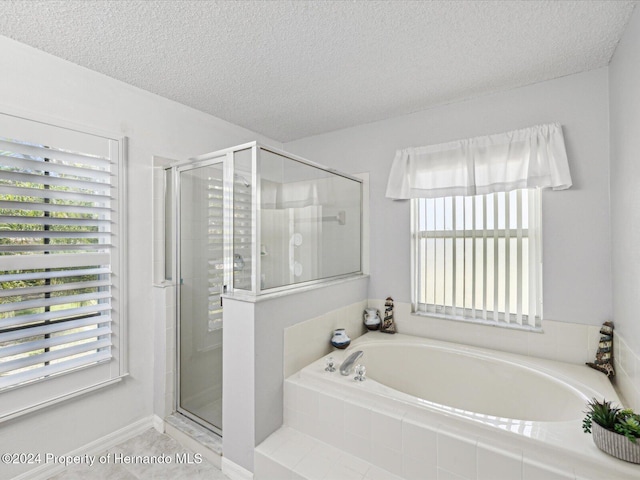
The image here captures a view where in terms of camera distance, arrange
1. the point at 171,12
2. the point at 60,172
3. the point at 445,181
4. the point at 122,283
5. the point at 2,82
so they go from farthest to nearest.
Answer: the point at 445,181 → the point at 122,283 → the point at 60,172 → the point at 2,82 → the point at 171,12

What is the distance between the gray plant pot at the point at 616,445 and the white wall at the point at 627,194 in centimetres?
47

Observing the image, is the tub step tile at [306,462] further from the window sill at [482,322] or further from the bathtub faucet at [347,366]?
the window sill at [482,322]

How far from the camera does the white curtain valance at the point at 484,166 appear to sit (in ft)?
6.84

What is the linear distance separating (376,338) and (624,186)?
1.84 m

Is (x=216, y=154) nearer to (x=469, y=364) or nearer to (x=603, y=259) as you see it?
(x=469, y=364)

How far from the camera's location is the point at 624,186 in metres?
1.67

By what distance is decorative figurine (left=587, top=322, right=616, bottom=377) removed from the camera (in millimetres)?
1880

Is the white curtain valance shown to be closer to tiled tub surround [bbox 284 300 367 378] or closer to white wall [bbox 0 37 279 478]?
tiled tub surround [bbox 284 300 367 378]

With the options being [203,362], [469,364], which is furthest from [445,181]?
[203,362]

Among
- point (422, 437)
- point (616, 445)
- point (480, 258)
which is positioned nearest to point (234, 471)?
point (422, 437)

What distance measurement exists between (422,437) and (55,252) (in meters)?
2.21

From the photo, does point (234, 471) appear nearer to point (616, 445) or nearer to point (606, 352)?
point (616, 445)

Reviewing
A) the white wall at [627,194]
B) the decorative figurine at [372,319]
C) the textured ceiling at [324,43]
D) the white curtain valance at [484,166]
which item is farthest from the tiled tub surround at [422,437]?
the textured ceiling at [324,43]

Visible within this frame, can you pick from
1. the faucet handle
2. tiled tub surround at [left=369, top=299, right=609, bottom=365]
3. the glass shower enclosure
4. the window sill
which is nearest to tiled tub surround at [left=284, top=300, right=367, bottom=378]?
the faucet handle
